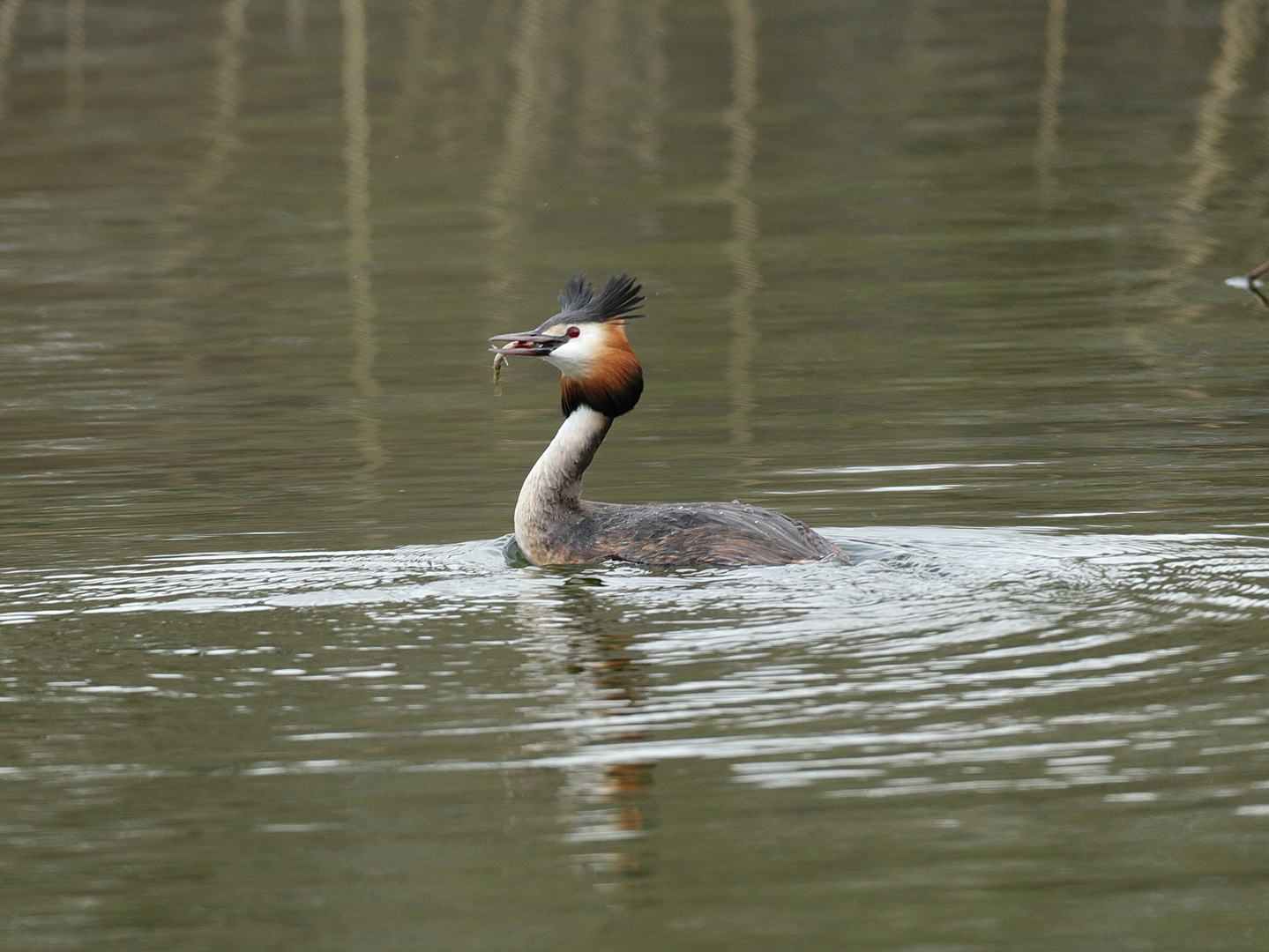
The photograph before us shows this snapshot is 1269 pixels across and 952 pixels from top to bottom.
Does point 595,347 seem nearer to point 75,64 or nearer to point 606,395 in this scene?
point 606,395

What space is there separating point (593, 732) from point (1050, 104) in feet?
71.9

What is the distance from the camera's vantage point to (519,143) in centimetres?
2639

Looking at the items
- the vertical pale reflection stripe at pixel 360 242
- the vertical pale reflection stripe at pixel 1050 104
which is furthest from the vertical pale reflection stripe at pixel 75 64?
the vertical pale reflection stripe at pixel 1050 104

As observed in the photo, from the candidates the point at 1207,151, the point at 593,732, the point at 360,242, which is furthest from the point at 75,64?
the point at 593,732

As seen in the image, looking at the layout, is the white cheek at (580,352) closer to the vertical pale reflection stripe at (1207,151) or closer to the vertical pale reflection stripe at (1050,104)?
the vertical pale reflection stripe at (1207,151)

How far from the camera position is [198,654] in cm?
787

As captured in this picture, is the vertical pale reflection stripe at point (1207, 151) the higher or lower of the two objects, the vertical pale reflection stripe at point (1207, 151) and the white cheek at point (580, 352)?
the lower

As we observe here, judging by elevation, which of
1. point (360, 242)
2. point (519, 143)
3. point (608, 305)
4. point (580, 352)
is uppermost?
point (608, 305)

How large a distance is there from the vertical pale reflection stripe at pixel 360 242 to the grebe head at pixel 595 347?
220 cm

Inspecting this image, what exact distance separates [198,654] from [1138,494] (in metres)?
4.60

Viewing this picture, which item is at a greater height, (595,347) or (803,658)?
(595,347)

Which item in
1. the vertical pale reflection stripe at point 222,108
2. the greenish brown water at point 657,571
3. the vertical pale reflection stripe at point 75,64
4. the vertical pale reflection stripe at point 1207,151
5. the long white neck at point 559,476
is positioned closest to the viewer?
the greenish brown water at point 657,571

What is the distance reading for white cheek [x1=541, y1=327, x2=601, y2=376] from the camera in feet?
32.5

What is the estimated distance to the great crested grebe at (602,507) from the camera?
29.7 feet
